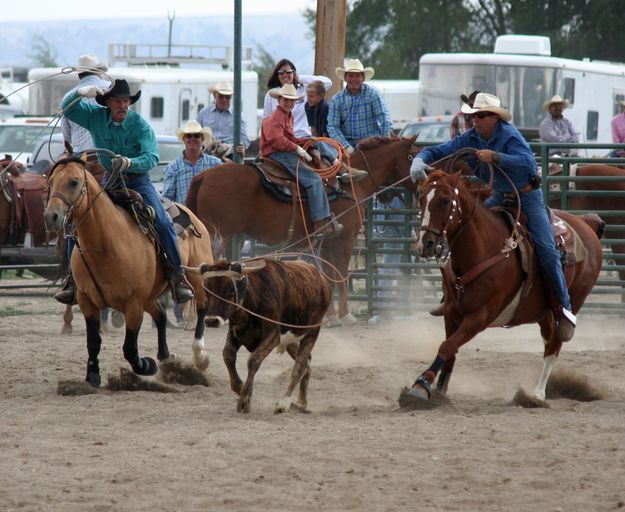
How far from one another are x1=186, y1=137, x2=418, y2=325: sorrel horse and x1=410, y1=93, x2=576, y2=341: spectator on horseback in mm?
2861

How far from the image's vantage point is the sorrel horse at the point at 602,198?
13609 mm

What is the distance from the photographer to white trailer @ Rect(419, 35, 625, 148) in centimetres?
2584

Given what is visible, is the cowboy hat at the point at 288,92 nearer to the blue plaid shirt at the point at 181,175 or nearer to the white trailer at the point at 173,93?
the blue plaid shirt at the point at 181,175

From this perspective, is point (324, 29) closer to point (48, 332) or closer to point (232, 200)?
point (232, 200)

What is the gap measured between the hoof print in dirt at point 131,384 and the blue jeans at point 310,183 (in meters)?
3.79

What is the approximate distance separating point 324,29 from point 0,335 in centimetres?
548

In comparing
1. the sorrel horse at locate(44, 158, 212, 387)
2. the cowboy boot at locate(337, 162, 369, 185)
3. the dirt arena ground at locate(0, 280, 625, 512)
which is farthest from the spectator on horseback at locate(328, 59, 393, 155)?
the sorrel horse at locate(44, 158, 212, 387)

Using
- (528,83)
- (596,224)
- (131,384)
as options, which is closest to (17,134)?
(528,83)

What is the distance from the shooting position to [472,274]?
850 cm

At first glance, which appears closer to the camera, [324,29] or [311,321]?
[311,321]


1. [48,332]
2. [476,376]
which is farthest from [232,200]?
[476,376]

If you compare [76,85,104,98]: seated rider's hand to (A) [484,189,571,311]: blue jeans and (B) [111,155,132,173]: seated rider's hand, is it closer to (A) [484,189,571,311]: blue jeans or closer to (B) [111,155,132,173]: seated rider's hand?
(B) [111,155,132,173]: seated rider's hand

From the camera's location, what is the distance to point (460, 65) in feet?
85.6

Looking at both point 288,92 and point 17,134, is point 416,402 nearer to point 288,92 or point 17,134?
point 288,92
